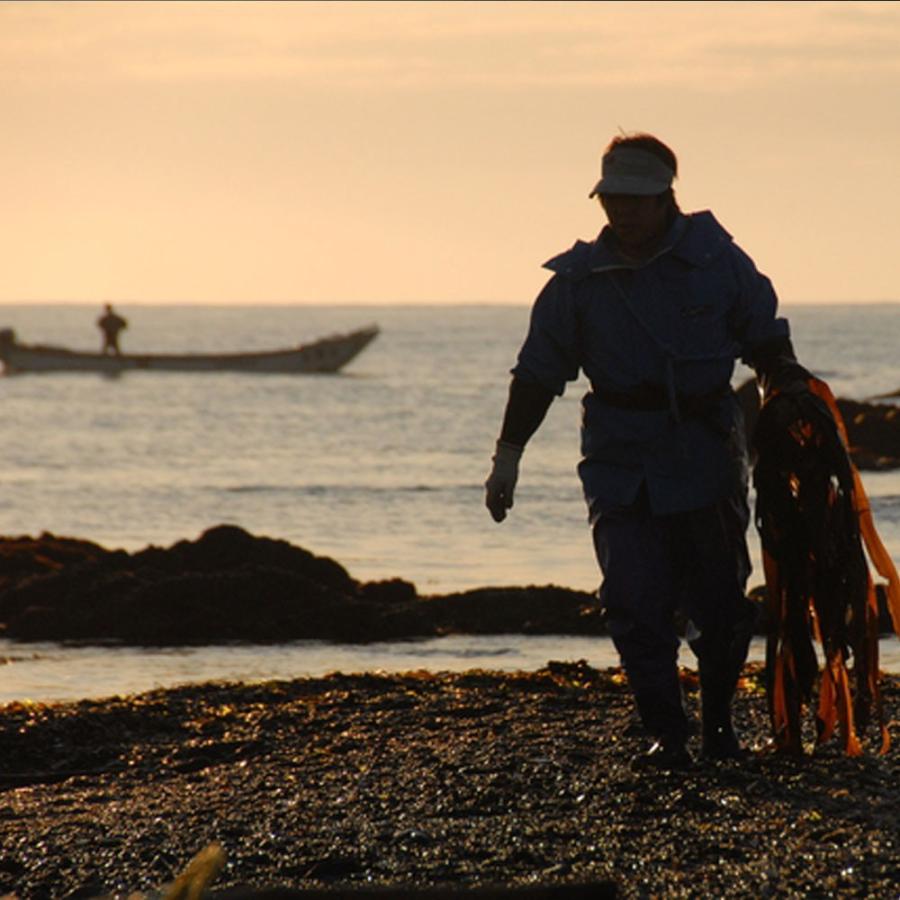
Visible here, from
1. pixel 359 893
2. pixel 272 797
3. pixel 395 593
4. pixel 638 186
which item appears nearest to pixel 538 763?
pixel 272 797

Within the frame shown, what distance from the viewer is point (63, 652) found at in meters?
13.6

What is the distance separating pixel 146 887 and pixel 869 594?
255 cm

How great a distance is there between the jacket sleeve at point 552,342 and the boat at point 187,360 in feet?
231

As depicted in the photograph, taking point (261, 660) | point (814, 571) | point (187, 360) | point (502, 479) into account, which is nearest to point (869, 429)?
point (261, 660)

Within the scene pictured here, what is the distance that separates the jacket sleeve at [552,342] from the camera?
6.96 m

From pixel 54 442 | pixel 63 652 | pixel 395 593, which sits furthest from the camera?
pixel 54 442

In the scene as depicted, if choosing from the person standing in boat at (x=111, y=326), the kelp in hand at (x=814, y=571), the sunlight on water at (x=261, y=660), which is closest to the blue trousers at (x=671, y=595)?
the kelp in hand at (x=814, y=571)

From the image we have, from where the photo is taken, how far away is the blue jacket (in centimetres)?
686

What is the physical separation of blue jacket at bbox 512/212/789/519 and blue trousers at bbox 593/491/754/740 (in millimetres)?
90

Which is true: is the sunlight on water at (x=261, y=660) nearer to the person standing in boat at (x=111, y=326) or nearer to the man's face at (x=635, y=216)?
the man's face at (x=635, y=216)

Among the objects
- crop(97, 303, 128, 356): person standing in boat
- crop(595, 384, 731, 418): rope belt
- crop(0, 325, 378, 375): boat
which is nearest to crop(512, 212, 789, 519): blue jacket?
crop(595, 384, 731, 418): rope belt

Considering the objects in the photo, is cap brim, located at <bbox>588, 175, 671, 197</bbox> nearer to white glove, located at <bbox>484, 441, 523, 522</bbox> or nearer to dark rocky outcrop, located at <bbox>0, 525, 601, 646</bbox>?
white glove, located at <bbox>484, 441, 523, 522</bbox>

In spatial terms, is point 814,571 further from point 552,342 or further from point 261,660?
point 261,660

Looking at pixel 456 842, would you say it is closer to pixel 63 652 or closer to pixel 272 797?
pixel 272 797
